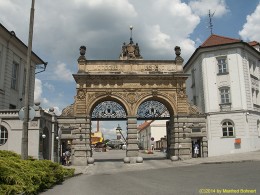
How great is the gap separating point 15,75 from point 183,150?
16.9 metres

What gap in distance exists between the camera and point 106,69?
31000 mm

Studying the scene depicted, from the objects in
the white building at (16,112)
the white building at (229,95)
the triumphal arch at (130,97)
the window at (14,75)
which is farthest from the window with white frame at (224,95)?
the window at (14,75)

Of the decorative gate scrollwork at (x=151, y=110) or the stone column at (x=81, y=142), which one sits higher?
the decorative gate scrollwork at (x=151, y=110)

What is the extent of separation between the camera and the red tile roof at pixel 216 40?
34312 mm

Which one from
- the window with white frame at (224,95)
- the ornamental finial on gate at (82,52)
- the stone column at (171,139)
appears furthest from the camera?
the window with white frame at (224,95)

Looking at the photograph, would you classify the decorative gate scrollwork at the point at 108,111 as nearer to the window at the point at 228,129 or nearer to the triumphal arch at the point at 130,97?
the triumphal arch at the point at 130,97

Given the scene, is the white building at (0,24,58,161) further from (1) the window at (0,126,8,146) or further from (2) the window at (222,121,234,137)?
(2) the window at (222,121,234,137)

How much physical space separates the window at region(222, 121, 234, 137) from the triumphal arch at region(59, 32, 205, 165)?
4232mm

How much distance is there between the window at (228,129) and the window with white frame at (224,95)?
219cm

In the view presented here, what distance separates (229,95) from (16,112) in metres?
20.9

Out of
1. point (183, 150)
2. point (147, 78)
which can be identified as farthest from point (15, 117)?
point (183, 150)

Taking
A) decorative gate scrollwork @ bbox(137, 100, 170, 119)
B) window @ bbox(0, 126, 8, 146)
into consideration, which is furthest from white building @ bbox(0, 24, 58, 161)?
decorative gate scrollwork @ bbox(137, 100, 170, 119)

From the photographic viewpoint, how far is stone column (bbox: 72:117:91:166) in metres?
29.0

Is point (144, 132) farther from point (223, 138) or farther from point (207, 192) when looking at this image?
point (207, 192)
